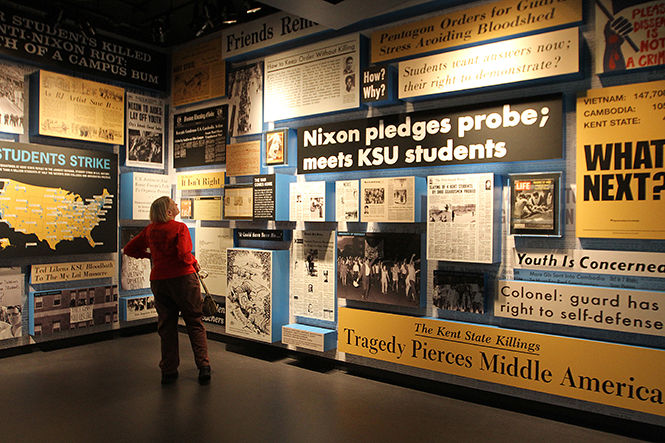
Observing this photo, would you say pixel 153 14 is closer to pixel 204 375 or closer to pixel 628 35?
pixel 204 375

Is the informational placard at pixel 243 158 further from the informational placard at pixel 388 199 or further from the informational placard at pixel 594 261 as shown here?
the informational placard at pixel 594 261

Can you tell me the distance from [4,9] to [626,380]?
5717mm

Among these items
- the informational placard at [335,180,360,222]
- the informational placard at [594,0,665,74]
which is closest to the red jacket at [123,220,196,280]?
the informational placard at [335,180,360,222]

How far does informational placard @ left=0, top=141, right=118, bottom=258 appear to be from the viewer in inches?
177

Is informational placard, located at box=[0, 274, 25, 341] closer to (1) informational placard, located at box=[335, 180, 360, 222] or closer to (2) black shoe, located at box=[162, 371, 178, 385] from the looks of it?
(2) black shoe, located at box=[162, 371, 178, 385]

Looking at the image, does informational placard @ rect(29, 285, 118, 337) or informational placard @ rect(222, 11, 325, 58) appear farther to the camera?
informational placard @ rect(29, 285, 118, 337)

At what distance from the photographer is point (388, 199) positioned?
379cm

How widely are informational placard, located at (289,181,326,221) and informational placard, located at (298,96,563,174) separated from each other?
0.17 meters

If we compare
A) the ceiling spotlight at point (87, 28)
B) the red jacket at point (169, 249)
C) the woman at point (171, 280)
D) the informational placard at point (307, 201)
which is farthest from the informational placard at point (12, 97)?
the informational placard at point (307, 201)

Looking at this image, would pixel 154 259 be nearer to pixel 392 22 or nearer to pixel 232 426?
pixel 232 426

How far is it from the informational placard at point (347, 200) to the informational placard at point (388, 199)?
0.23ft

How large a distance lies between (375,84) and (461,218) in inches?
50.7

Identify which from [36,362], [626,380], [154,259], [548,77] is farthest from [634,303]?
[36,362]

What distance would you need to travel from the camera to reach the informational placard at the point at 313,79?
4129mm
